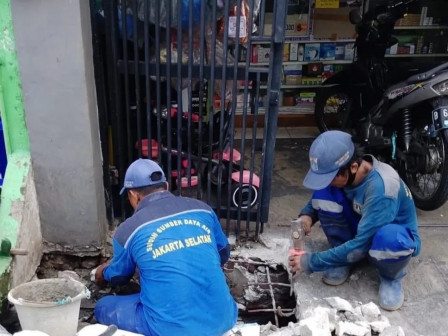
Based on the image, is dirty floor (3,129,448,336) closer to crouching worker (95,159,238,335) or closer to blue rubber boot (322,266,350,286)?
blue rubber boot (322,266,350,286)

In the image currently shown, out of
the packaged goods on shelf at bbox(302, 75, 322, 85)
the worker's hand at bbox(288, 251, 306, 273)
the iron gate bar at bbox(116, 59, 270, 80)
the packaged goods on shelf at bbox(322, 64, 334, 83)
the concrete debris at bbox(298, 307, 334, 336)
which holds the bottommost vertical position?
the concrete debris at bbox(298, 307, 334, 336)

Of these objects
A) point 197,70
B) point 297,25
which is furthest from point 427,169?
point 297,25

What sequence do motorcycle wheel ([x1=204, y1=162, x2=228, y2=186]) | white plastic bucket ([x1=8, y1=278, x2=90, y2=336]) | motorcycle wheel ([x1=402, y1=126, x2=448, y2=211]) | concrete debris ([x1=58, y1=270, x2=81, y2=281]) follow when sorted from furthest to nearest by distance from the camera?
motorcycle wheel ([x1=402, y1=126, x2=448, y2=211])
motorcycle wheel ([x1=204, y1=162, x2=228, y2=186])
concrete debris ([x1=58, y1=270, x2=81, y2=281])
white plastic bucket ([x1=8, y1=278, x2=90, y2=336])

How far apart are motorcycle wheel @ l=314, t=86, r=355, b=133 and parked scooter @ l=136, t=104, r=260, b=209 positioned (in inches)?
87.6

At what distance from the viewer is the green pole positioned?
2.72 meters

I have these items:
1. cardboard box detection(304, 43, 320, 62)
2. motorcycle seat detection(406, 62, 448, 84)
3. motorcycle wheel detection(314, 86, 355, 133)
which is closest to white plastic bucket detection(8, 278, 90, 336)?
motorcycle seat detection(406, 62, 448, 84)

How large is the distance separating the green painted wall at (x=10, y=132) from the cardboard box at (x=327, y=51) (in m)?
3.86

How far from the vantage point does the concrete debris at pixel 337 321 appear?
2508 millimetres

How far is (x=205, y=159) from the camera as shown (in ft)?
10.8

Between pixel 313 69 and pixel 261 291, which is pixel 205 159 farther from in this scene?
pixel 313 69

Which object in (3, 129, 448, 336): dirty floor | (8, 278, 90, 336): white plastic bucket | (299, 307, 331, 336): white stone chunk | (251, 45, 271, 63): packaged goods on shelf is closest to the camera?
(8, 278, 90, 336): white plastic bucket

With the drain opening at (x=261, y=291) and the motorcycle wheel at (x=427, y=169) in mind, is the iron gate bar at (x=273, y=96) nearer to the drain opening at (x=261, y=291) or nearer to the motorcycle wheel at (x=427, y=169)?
the drain opening at (x=261, y=291)

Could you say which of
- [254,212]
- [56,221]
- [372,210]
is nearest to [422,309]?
[372,210]

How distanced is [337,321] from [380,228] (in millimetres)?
561
